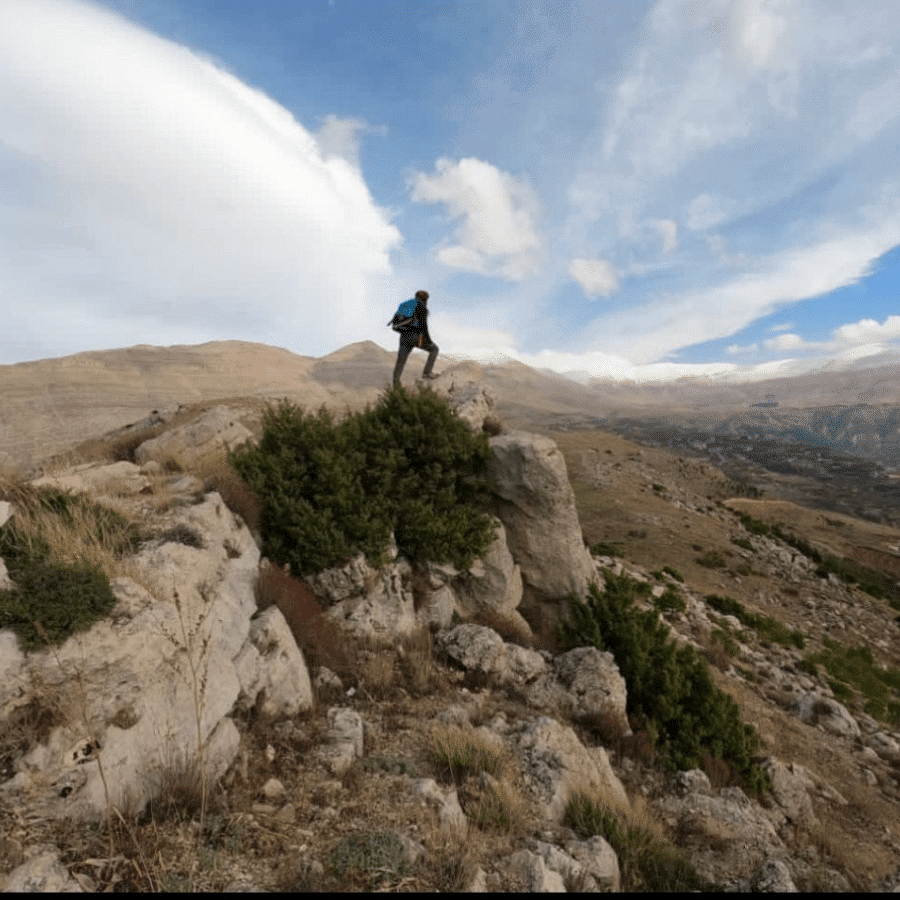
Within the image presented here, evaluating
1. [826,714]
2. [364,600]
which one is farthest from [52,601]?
[826,714]

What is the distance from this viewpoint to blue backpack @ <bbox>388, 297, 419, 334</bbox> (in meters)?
13.3

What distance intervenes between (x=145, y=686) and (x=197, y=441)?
8402mm

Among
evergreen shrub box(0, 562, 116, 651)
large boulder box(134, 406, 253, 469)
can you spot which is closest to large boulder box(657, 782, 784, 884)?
evergreen shrub box(0, 562, 116, 651)

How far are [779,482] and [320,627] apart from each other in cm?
14907

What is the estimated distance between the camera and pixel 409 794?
4.67 meters

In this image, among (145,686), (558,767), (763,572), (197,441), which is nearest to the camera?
(145,686)

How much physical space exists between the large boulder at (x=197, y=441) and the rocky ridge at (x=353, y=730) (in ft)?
0.37

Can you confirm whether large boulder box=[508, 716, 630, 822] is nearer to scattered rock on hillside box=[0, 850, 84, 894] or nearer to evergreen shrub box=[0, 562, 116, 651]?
scattered rock on hillside box=[0, 850, 84, 894]

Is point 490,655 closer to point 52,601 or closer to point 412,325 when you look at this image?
point 52,601

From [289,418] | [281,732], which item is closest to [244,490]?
[289,418]

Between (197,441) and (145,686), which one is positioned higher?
(197,441)

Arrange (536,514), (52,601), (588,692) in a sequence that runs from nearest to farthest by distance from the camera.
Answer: (52,601) → (588,692) → (536,514)

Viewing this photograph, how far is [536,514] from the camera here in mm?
11914

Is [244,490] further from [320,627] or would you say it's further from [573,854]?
[573,854]
